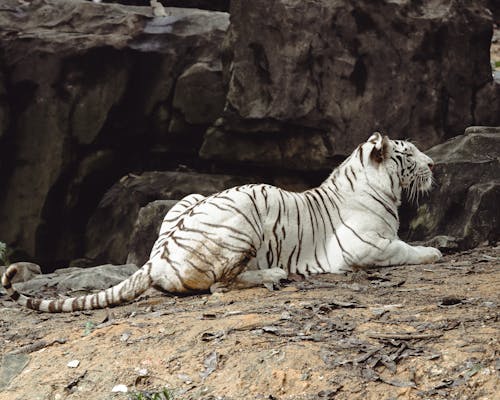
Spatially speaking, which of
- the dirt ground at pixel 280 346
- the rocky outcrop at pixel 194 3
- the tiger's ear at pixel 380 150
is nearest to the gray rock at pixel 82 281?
the dirt ground at pixel 280 346

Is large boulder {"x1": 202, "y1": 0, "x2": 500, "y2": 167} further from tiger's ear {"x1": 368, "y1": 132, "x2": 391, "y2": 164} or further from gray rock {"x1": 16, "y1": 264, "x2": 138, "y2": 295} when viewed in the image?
gray rock {"x1": 16, "y1": 264, "x2": 138, "y2": 295}

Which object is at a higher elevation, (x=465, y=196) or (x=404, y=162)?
(x=404, y=162)

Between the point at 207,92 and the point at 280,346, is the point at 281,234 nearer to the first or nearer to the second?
the point at 280,346

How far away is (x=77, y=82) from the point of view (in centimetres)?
1120

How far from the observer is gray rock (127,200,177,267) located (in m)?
8.53

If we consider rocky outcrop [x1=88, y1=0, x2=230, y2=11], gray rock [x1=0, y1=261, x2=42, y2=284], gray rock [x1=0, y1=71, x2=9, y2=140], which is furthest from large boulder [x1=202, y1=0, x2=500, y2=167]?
rocky outcrop [x1=88, y1=0, x2=230, y2=11]

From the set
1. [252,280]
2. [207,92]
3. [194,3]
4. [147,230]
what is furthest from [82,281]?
[194,3]

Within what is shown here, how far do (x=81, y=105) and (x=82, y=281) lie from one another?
424 cm

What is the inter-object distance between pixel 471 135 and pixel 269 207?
268cm

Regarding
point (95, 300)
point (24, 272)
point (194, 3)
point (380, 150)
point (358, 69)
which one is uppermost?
point (194, 3)

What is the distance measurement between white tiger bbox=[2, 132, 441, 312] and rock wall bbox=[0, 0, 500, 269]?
7.55 ft

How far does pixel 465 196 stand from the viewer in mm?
8062

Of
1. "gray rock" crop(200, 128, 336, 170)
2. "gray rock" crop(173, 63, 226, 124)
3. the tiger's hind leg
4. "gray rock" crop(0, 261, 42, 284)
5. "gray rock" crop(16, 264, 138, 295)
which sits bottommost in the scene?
"gray rock" crop(0, 261, 42, 284)

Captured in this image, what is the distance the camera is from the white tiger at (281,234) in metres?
6.31
